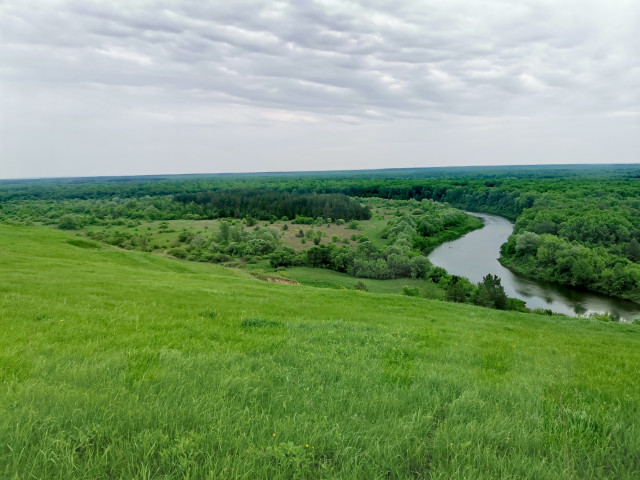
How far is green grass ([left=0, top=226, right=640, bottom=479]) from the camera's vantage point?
3059mm

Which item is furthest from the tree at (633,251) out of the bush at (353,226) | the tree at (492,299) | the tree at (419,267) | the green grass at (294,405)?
the green grass at (294,405)

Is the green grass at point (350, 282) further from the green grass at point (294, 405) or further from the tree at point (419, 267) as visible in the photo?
the green grass at point (294, 405)

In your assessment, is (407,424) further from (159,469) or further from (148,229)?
(148,229)

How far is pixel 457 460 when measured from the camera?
322cm

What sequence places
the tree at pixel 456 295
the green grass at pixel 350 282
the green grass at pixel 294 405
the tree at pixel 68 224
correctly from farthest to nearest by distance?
the tree at pixel 68 224 → the green grass at pixel 350 282 → the tree at pixel 456 295 → the green grass at pixel 294 405

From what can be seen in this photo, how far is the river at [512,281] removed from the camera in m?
41.8

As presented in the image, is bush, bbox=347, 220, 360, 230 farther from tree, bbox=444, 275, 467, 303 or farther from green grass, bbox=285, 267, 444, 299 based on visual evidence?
tree, bbox=444, 275, 467, 303

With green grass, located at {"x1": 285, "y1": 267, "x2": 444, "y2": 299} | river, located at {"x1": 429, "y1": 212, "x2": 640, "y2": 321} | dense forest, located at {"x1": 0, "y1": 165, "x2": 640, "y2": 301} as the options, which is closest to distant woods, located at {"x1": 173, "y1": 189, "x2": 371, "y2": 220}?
dense forest, located at {"x1": 0, "y1": 165, "x2": 640, "y2": 301}

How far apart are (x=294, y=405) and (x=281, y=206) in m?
122

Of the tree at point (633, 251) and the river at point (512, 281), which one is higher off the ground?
the tree at point (633, 251)

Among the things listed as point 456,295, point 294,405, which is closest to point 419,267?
point 456,295

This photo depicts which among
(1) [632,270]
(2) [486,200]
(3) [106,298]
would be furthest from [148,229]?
(2) [486,200]

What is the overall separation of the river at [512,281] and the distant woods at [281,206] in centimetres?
4044

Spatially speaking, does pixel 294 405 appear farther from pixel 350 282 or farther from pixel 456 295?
pixel 350 282
